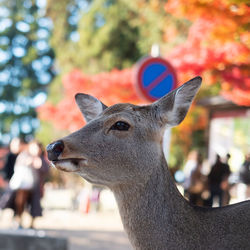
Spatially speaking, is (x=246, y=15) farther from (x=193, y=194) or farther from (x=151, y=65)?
(x=193, y=194)

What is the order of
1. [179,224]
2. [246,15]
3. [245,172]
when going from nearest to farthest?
1. [179,224]
2. [245,172]
3. [246,15]

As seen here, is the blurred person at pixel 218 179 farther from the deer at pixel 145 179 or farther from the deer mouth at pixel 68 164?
the deer mouth at pixel 68 164

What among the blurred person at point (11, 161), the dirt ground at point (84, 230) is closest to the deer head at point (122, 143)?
the dirt ground at point (84, 230)

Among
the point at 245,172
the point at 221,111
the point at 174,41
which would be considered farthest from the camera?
the point at 174,41

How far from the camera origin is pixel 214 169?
6102mm

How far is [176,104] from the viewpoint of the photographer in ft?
6.00

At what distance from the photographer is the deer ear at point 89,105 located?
210 cm

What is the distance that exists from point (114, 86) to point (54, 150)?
12664 millimetres

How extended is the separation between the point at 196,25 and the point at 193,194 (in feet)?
8.77

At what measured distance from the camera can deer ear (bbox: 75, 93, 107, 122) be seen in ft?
6.89

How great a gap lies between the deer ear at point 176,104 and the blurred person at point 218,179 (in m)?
4.10

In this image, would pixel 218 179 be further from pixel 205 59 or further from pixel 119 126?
pixel 119 126

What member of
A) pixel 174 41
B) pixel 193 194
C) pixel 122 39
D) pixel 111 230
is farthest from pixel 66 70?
pixel 193 194

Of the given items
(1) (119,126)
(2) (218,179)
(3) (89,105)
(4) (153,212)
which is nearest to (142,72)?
(2) (218,179)
